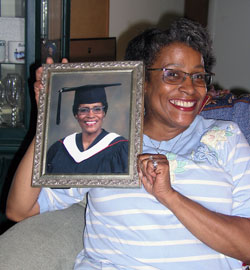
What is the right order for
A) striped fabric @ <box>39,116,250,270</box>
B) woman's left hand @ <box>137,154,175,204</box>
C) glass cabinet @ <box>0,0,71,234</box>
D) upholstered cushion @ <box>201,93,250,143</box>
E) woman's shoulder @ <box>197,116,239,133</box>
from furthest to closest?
glass cabinet @ <box>0,0,71,234</box>
upholstered cushion @ <box>201,93,250,143</box>
woman's shoulder @ <box>197,116,239,133</box>
striped fabric @ <box>39,116,250,270</box>
woman's left hand @ <box>137,154,175,204</box>

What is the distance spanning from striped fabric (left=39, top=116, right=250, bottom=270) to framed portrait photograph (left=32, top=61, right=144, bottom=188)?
15 cm

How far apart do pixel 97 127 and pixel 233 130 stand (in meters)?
0.43

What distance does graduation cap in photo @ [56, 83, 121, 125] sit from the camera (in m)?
1.06

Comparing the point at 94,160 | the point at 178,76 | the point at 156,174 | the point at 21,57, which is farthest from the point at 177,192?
the point at 21,57

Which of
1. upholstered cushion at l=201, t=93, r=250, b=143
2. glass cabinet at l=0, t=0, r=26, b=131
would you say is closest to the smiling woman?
upholstered cushion at l=201, t=93, r=250, b=143

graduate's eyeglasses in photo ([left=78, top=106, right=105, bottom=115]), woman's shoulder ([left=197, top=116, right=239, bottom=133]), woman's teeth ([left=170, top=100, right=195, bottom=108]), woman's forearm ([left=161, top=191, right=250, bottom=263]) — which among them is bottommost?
woman's forearm ([left=161, top=191, right=250, bottom=263])

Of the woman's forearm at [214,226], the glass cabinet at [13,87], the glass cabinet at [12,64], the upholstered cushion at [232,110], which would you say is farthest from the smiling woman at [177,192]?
the glass cabinet at [12,64]

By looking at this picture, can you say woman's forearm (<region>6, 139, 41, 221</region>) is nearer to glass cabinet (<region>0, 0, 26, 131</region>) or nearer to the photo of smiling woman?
the photo of smiling woman

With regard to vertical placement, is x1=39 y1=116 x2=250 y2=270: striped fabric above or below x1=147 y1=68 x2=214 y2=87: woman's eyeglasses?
below

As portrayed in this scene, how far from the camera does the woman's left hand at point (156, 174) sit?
38.1 inches

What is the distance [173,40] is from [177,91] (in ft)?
0.54

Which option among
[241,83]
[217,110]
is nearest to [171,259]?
[217,110]

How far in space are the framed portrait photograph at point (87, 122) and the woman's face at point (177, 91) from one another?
4.8 inches

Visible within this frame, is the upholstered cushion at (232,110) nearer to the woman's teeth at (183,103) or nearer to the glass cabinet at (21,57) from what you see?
the woman's teeth at (183,103)
